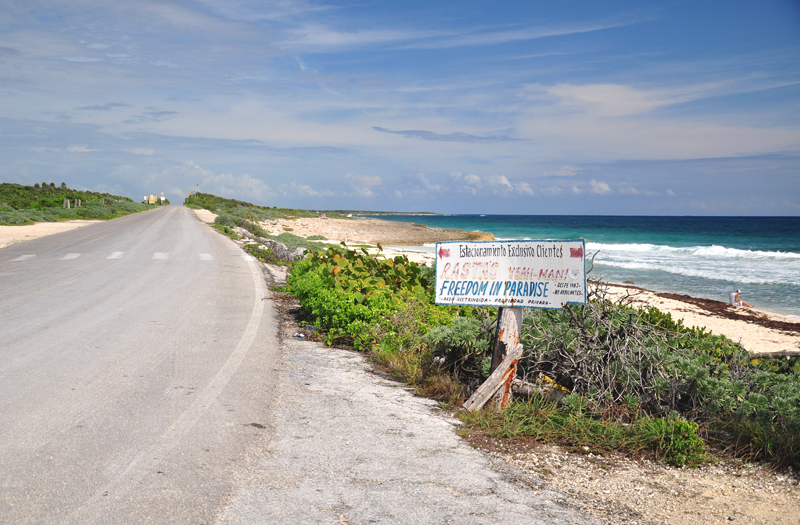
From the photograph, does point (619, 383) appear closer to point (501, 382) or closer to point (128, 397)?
point (501, 382)

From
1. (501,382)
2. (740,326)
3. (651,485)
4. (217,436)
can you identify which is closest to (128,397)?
(217,436)

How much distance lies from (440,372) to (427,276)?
169 inches

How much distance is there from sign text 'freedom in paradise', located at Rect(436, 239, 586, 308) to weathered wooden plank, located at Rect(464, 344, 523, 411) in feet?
1.68

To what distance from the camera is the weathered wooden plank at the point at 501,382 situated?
16.0 ft

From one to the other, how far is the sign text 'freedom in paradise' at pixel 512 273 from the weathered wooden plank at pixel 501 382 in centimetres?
51

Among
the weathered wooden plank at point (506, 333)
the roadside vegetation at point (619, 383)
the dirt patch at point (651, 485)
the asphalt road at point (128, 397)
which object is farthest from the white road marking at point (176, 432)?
the weathered wooden plank at point (506, 333)

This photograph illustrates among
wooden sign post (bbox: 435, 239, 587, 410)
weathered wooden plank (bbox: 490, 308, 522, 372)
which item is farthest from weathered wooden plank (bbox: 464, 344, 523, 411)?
weathered wooden plank (bbox: 490, 308, 522, 372)

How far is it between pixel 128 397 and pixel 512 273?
3.84m

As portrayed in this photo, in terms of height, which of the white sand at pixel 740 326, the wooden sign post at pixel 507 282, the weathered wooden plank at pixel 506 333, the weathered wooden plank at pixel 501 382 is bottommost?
the white sand at pixel 740 326

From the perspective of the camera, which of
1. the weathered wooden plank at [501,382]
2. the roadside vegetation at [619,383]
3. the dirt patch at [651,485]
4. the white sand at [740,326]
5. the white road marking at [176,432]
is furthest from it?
the white sand at [740,326]

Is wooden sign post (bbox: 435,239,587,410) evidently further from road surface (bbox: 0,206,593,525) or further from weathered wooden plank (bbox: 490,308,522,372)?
road surface (bbox: 0,206,593,525)

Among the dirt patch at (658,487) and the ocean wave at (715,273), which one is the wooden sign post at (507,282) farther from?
the ocean wave at (715,273)

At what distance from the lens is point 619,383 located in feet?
16.2

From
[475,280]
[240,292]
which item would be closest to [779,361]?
[475,280]
